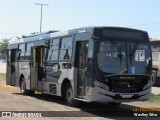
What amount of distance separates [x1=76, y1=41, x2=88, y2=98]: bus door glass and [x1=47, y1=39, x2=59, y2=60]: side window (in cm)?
230

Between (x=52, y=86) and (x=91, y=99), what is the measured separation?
4379mm

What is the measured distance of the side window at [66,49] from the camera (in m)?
16.6

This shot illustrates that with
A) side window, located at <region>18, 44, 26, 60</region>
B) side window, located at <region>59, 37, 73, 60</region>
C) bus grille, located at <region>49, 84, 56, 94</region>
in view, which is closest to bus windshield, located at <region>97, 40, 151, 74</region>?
side window, located at <region>59, 37, 73, 60</region>

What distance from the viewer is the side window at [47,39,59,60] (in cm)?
1809

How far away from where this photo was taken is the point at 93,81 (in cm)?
1423

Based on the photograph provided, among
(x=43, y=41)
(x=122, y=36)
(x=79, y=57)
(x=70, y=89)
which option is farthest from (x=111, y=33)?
(x=43, y=41)

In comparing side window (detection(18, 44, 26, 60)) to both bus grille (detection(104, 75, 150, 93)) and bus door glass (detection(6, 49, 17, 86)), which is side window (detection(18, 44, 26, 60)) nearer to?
bus door glass (detection(6, 49, 17, 86))

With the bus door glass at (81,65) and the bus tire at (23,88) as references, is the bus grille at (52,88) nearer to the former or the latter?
the bus door glass at (81,65)

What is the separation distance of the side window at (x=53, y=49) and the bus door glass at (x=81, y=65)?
2.30 m

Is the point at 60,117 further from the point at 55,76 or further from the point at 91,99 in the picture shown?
the point at 55,76

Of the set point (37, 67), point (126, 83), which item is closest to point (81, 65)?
point (126, 83)

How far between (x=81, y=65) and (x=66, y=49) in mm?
1618

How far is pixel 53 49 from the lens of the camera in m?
18.5

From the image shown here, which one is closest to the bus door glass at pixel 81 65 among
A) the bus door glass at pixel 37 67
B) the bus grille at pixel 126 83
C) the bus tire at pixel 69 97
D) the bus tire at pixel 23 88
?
the bus tire at pixel 69 97
